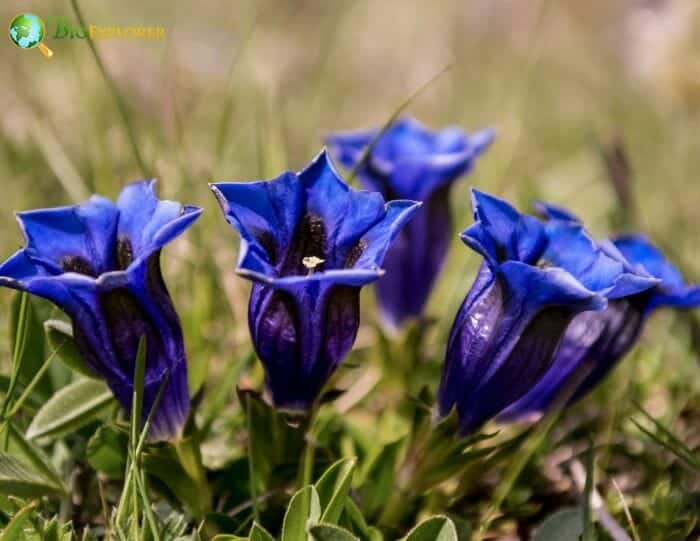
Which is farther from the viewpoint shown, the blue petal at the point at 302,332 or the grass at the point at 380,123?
the grass at the point at 380,123

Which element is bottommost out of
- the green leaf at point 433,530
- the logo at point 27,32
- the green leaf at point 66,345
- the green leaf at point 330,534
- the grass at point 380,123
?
the grass at point 380,123

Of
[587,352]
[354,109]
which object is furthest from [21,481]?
[354,109]

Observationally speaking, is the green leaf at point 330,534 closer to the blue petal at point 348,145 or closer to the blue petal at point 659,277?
the blue petal at point 659,277

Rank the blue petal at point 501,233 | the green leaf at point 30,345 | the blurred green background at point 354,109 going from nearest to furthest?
the blue petal at point 501,233 < the green leaf at point 30,345 < the blurred green background at point 354,109

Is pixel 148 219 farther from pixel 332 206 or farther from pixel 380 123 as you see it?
pixel 380 123

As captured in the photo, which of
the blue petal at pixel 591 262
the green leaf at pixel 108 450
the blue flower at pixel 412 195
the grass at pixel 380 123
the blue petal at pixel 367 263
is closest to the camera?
the blue petal at pixel 367 263

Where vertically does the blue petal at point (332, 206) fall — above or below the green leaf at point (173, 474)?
above

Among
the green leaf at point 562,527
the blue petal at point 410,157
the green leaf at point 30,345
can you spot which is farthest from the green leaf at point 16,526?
the blue petal at point 410,157

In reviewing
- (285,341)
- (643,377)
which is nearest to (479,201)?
(285,341)
